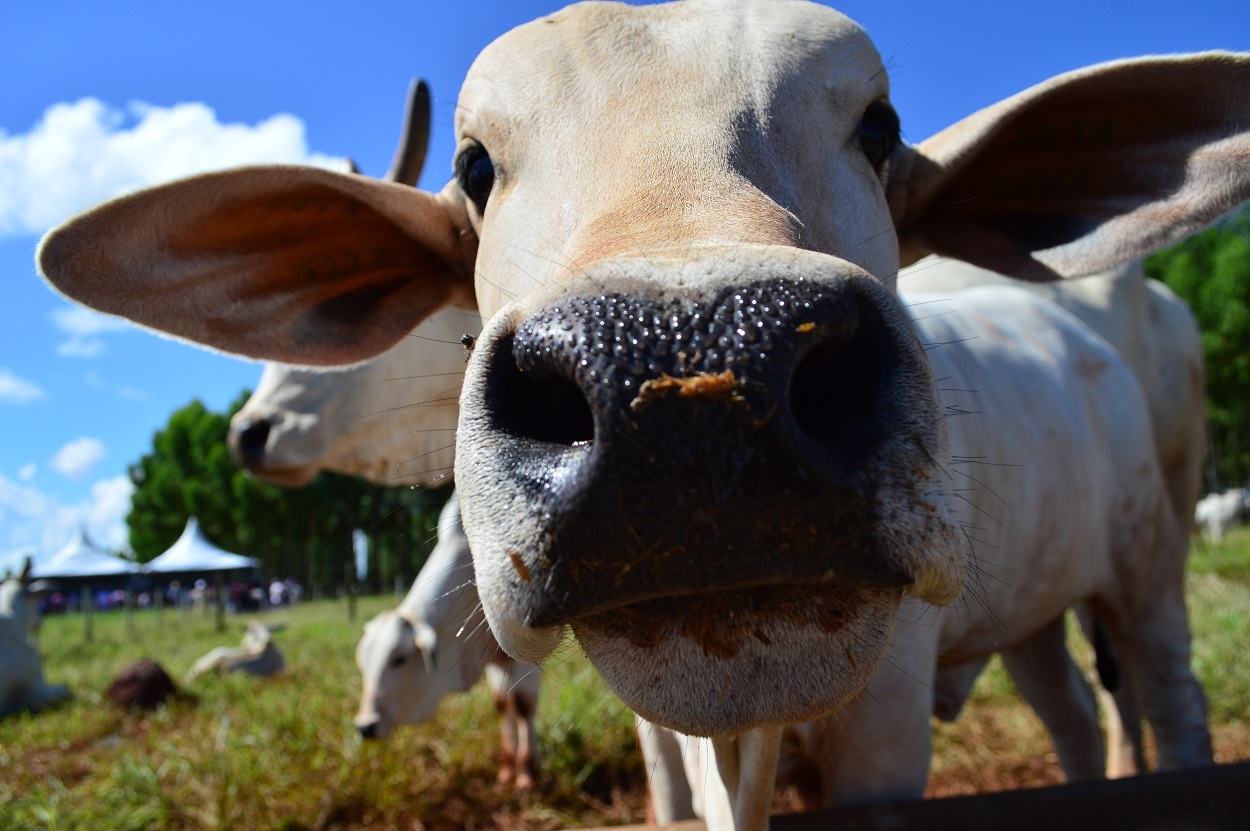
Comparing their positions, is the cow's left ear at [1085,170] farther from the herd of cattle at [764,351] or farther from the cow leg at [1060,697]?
the cow leg at [1060,697]

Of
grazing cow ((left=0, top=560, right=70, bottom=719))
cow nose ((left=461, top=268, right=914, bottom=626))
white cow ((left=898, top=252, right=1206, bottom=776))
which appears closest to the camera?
cow nose ((left=461, top=268, right=914, bottom=626))

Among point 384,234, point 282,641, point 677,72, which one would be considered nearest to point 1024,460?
point 677,72

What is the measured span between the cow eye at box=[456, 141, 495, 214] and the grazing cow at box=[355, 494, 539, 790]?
3.34 metres

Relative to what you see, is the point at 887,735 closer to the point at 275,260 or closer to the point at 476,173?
the point at 476,173

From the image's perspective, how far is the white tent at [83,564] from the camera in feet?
90.1

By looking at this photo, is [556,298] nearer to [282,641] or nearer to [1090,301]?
[1090,301]

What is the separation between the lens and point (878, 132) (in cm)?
242

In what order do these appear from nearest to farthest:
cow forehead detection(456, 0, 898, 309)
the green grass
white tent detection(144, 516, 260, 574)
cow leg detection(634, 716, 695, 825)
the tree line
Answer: cow forehead detection(456, 0, 898, 309)
cow leg detection(634, 716, 695, 825)
the green grass
white tent detection(144, 516, 260, 574)
the tree line

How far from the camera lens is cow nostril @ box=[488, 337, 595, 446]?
4.20 feet

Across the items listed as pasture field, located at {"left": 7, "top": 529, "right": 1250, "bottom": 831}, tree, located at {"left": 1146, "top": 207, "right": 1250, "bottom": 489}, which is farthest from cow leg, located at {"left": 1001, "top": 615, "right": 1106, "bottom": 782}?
tree, located at {"left": 1146, "top": 207, "right": 1250, "bottom": 489}

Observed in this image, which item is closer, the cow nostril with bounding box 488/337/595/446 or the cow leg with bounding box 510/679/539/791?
the cow nostril with bounding box 488/337/595/446

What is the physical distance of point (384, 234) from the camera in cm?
282

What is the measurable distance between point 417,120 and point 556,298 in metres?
4.79

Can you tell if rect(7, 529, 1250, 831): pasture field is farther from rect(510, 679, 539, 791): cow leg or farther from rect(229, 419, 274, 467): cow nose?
rect(229, 419, 274, 467): cow nose
